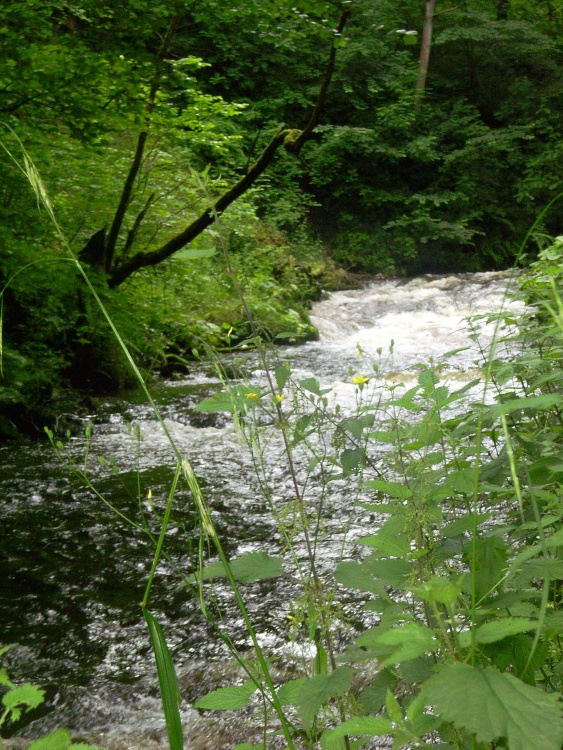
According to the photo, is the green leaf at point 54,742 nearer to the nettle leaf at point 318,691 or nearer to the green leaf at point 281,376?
the nettle leaf at point 318,691

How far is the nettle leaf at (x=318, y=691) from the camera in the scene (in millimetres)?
990

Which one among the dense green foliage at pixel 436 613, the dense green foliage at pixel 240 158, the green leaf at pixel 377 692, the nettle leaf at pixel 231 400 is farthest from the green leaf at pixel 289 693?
the dense green foliage at pixel 240 158

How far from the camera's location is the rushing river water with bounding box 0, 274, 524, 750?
2.25 metres

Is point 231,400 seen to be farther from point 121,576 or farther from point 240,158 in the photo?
point 240,158

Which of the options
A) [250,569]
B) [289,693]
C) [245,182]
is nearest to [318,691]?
[289,693]

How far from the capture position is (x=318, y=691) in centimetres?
104

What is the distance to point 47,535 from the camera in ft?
11.7

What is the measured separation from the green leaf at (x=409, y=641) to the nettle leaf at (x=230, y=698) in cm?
40

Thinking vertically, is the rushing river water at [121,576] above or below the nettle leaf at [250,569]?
below

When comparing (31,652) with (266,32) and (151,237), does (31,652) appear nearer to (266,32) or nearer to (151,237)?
(266,32)

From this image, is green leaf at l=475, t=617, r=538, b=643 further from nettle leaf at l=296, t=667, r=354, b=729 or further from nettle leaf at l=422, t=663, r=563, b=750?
nettle leaf at l=296, t=667, r=354, b=729

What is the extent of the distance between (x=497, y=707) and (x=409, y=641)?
0.12 m

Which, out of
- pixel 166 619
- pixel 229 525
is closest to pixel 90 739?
pixel 166 619

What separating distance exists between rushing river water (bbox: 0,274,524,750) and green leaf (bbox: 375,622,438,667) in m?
0.34
